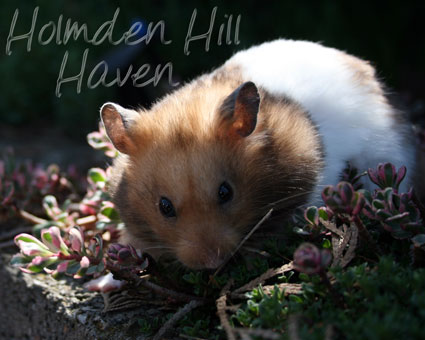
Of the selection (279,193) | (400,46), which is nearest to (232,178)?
(279,193)

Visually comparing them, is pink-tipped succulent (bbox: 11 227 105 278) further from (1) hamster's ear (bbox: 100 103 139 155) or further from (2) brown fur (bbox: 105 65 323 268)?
(1) hamster's ear (bbox: 100 103 139 155)

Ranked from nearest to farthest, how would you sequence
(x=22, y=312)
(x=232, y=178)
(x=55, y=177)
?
(x=232, y=178) < (x=22, y=312) < (x=55, y=177)

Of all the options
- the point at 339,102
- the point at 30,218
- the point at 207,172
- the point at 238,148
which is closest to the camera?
the point at 207,172

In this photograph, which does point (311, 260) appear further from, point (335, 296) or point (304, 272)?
point (335, 296)

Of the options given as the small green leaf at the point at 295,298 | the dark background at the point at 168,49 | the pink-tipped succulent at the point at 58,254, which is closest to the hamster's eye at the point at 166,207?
the pink-tipped succulent at the point at 58,254

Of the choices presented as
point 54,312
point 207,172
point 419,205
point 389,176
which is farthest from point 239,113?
point 54,312

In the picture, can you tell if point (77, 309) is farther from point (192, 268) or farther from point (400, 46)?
point (400, 46)
